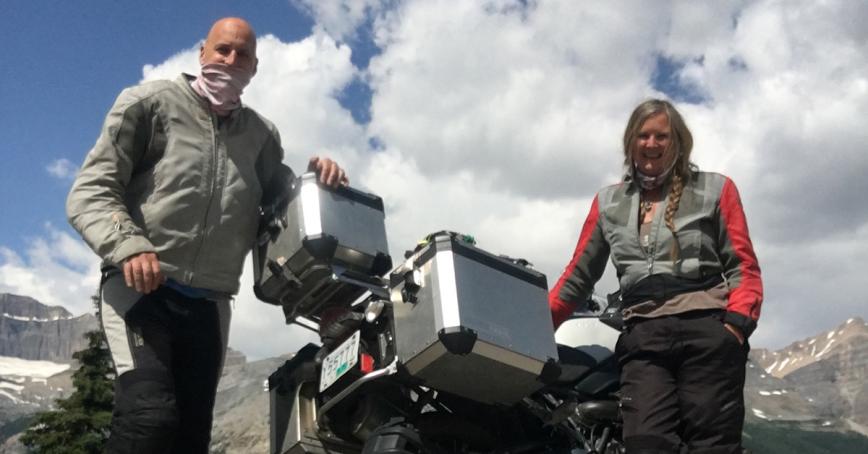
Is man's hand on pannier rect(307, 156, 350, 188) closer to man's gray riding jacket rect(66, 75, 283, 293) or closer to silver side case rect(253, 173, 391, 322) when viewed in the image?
silver side case rect(253, 173, 391, 322)

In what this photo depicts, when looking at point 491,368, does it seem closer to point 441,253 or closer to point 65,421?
point 441,253

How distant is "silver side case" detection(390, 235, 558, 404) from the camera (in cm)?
383

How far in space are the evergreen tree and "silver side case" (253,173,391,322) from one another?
35.7 m

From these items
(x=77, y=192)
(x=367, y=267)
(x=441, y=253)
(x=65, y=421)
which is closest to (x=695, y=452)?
(x=441, y=253)

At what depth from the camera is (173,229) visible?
4055 mm

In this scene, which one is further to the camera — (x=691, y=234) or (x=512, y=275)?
(x=512, y=275)

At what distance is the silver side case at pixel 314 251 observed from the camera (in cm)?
461

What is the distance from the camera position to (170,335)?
4.00 m

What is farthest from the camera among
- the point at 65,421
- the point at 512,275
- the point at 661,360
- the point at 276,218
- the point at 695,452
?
the point at 65,421

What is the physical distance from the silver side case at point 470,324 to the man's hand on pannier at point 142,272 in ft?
3.80

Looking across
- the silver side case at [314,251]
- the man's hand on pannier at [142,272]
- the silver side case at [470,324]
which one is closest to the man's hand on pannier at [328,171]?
the silver side case at [314,251]

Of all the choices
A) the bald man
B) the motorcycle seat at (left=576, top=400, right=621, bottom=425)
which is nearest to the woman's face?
the motorcycle seat at (left=576, top=400, right=621, bottom=425)

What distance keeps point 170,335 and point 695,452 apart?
2427 millimetres

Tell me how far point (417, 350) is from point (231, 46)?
1876 mm
